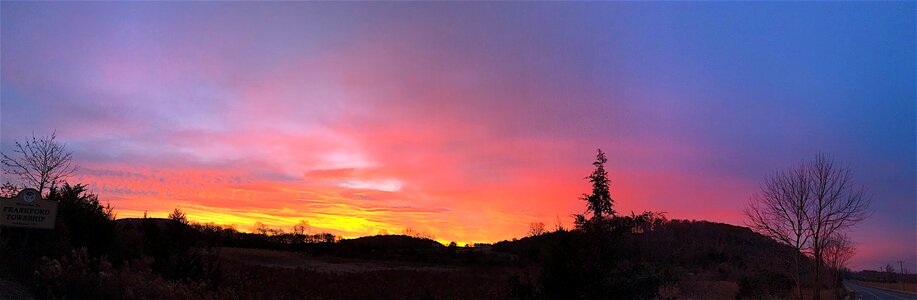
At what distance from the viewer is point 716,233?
380 feet

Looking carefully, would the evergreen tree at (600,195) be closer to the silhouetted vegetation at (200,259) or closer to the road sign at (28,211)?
the silhouetted vegetation at (200,259)

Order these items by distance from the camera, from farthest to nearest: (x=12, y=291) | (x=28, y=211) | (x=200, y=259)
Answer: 1. (x=200, y=259)
2. (x=28, y=211)
3. (x=12, y=291)

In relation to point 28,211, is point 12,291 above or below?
below

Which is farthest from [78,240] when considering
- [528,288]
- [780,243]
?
[780,243]

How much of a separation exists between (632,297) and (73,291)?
12853 mm

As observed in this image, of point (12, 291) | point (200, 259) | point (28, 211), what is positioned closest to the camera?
point (12, 291)

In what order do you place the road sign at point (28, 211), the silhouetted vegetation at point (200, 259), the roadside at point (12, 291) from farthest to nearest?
the road sign at point (28, 211) → the silhouetted vegetation at point (200, 259) → the roadside at point (12, 291)

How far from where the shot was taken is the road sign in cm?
1630

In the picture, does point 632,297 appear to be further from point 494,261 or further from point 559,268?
point 494,261

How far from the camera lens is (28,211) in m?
16.7

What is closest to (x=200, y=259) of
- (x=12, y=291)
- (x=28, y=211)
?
(x=28, y=211)

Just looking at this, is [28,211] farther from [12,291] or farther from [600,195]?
[600,195]

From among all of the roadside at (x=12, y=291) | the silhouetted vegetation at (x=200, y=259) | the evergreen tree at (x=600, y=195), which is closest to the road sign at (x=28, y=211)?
the silhouetted vegetation at (x=200, y=259)

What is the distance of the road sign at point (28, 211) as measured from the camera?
1630 centimetres
